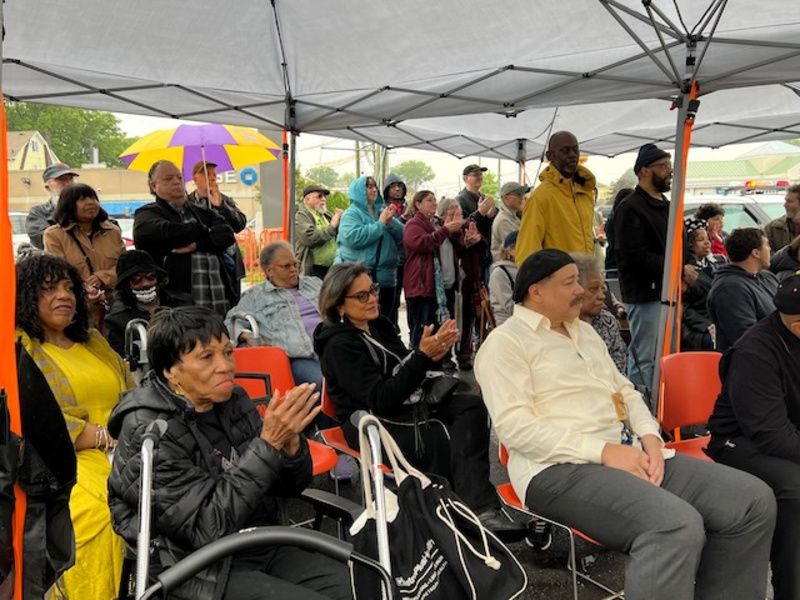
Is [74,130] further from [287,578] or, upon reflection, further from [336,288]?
[287,578]

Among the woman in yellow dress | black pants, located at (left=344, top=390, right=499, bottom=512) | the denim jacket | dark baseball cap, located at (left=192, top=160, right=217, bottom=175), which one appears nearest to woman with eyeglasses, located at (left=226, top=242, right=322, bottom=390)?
the denim jacket

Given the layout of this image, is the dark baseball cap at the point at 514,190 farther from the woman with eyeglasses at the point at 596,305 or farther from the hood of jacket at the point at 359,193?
the woman with eyeglasses at the point at 596,305

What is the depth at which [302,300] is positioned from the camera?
4.79 metres

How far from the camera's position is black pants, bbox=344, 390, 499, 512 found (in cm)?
332

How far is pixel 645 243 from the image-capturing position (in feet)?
16.2

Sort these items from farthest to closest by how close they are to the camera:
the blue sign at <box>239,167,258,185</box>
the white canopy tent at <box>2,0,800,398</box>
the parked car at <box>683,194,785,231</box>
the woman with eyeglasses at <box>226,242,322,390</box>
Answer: the blue sign at <box>239,167,258,185</box>
the parked car at <box>683,194,785,231</box>
the woman with eyeglasses at <box>226,242,322,390</box>
the white canopy tent at <box>2,0,800,398</box>

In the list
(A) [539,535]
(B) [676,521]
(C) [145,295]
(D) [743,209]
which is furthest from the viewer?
(D) [743,209]

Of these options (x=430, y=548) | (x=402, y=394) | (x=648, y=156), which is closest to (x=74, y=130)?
(x=648, y=156)

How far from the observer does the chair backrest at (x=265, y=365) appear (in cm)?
379

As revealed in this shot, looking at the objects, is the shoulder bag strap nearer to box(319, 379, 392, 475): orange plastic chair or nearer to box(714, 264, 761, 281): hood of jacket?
box(319, 379, 392, 475): orange plastic chair

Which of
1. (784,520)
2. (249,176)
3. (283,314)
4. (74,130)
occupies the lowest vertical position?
(784,520)

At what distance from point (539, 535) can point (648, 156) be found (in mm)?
2791

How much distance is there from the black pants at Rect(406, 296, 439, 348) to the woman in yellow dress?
4183 millimetres

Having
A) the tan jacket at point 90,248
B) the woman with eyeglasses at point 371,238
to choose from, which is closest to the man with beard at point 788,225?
the woman with eyeglasses at point 371,238
